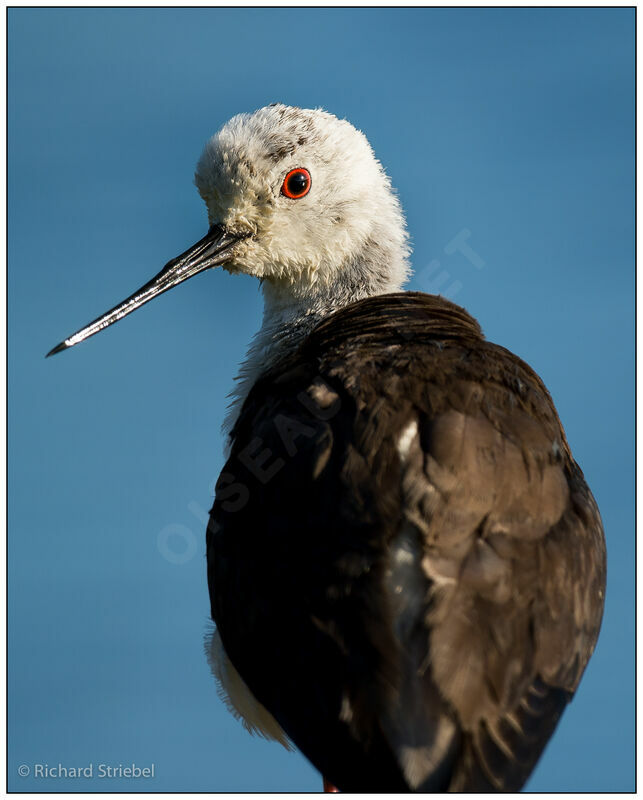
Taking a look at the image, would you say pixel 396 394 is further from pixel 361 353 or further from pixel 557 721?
pixel 557 721

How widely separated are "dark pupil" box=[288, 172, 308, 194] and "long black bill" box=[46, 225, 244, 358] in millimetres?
505

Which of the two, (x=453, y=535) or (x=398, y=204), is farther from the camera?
(x=398, y=204)

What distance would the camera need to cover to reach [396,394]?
6.12m

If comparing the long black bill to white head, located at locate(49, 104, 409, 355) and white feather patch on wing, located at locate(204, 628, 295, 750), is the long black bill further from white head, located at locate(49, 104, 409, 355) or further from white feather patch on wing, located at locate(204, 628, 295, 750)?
white feather patch on wing, located at locate(204, 628, 295, 750)

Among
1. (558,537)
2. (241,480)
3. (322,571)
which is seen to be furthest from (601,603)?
(241,480)

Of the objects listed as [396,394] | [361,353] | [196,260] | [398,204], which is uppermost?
[398,204]

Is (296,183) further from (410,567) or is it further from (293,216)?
(410,567)

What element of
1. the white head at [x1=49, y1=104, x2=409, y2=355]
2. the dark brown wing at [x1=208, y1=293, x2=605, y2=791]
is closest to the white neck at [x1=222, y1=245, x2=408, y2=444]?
the white head at [x1=49, y1=104, x2=409, y2=355]

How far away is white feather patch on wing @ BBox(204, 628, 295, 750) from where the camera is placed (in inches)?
279

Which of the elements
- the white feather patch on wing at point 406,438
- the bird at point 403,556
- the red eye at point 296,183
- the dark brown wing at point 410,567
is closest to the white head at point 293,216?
the red eye at point 296,183

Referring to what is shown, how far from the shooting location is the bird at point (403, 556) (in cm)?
534

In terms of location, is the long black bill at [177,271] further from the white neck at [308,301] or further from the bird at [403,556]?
the white neck at [308,301]

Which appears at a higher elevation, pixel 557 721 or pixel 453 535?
pixel 453 535

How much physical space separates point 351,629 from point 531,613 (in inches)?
36.2
